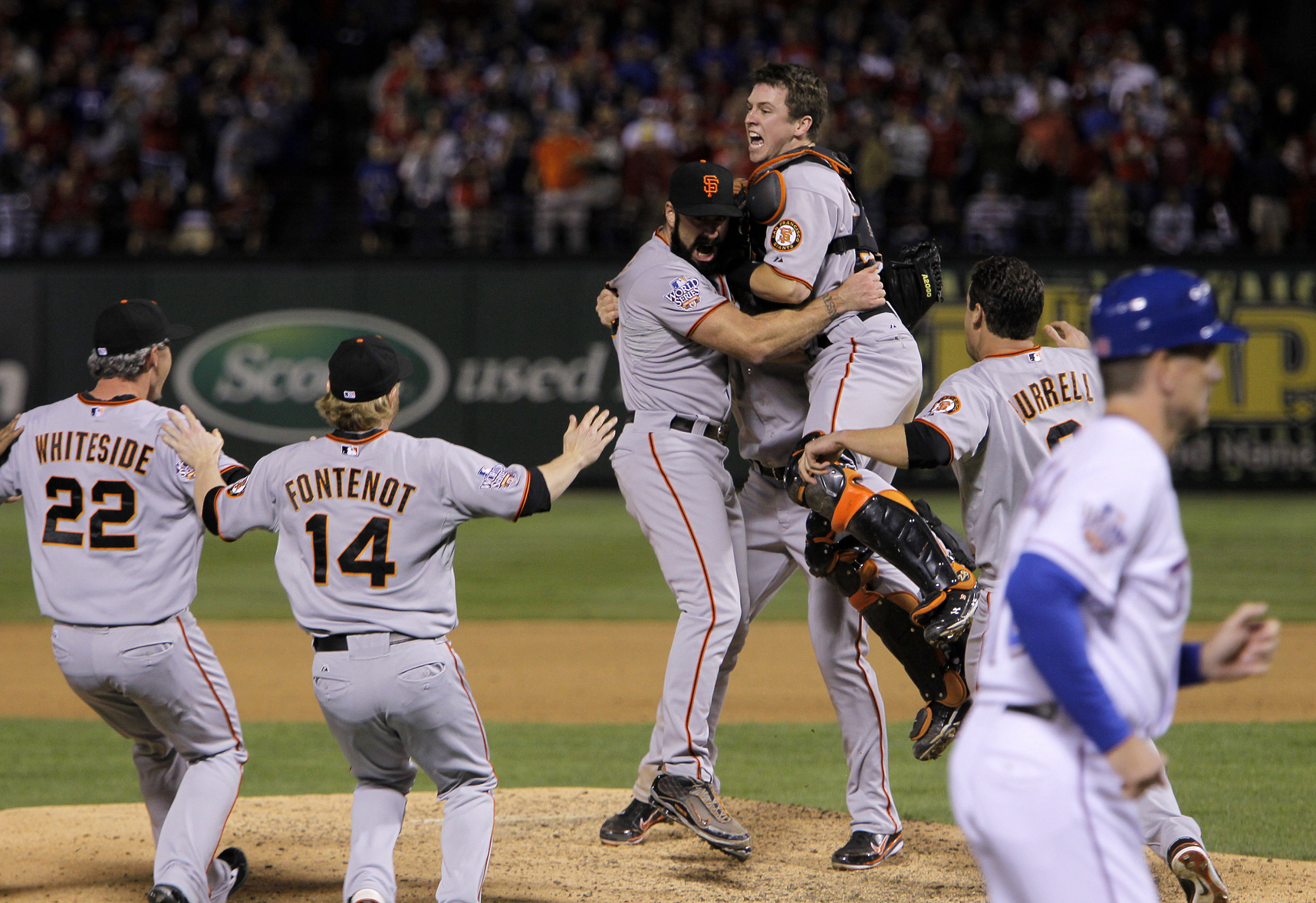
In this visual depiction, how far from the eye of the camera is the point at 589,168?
1761 centimetres

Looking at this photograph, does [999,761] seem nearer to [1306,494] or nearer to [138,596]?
[138,596]

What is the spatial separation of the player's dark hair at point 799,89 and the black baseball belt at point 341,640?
2384 mm

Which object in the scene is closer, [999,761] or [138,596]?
[999,761]

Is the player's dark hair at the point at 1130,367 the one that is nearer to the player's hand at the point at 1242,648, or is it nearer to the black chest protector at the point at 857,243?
the player's hand at the point at 1242,648

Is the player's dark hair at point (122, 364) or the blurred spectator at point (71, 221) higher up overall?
the blurred spectator at point (71, 221)

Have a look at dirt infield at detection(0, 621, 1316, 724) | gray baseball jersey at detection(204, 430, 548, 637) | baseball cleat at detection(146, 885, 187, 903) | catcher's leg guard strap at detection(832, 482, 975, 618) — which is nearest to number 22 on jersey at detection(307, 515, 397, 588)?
gray baseball jersey at detection(204, 430, 548, 637)

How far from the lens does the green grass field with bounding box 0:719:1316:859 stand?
6.35m

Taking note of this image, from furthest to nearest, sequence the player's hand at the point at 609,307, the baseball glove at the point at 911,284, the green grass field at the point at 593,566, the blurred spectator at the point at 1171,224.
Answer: the blurred spectator at the point at 1171,224, the green grass field at the point at 593,566, the player's hand at the point at 609,307, the baseball glove at the point at 911,284

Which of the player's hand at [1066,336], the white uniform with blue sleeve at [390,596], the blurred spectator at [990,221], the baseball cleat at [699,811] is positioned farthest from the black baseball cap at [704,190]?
the blurred spectator at [990,221]

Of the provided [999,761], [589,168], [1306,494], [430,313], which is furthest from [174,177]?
[999,761]

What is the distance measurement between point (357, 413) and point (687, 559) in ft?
4.88

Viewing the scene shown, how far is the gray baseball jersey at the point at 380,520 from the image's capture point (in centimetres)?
425

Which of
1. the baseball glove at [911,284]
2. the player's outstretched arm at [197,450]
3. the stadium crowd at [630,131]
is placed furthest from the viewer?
the stadium crowd at [630,131]

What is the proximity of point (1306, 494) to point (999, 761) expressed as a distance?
16.1 metres
